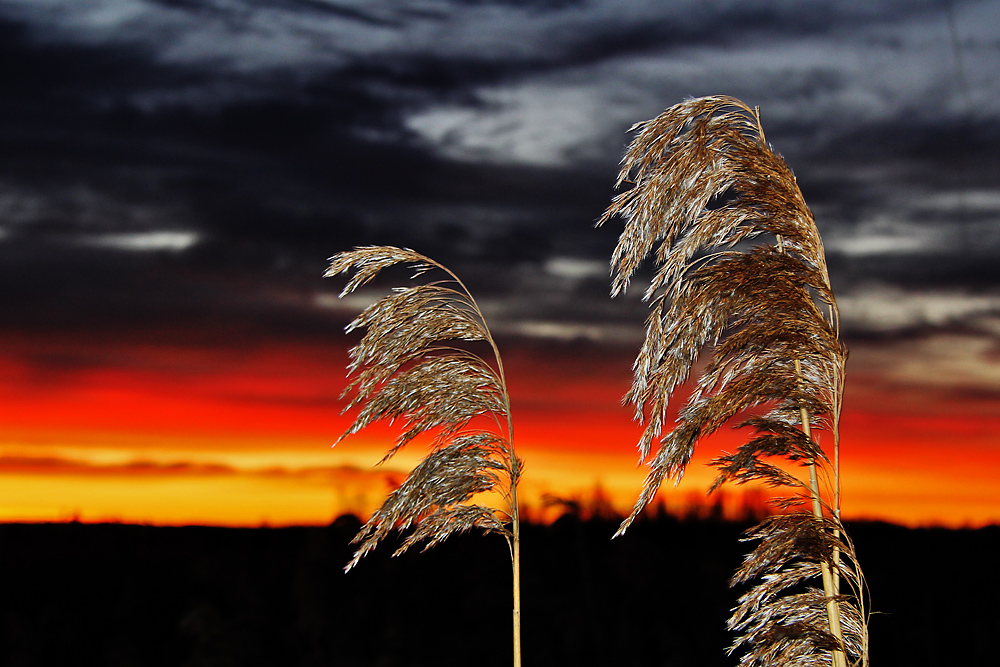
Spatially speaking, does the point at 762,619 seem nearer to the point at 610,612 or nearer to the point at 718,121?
the point at 718,121

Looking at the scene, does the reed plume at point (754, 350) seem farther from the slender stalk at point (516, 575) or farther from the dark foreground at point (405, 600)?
the dark foreground at point (405, 600)

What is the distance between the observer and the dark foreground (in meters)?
12.2

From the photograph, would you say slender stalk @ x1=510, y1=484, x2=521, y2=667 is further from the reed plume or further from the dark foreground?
the dark foreground

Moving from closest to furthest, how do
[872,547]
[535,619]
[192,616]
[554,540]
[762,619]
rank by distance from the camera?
[762,619] < [192,616] < [535,619] < [554,540] < [872,547]

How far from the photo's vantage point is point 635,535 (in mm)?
15688

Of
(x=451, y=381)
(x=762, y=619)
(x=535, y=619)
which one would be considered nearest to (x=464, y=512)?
(x=451, y=381)

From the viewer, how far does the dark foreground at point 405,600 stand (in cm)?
1216

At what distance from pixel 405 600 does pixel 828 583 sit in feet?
33.9

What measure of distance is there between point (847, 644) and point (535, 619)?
9446 mm

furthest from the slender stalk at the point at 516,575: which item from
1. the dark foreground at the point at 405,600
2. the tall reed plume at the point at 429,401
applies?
the dark foreground at the point at 405,600

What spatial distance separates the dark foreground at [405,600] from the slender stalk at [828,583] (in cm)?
769

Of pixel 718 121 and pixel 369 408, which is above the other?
pixel 718 121

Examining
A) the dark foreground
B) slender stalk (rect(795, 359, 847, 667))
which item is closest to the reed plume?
slender stalk (rect(795, 359, 847, 667))

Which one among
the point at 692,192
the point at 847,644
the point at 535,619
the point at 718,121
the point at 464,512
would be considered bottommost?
the point at 535,619
